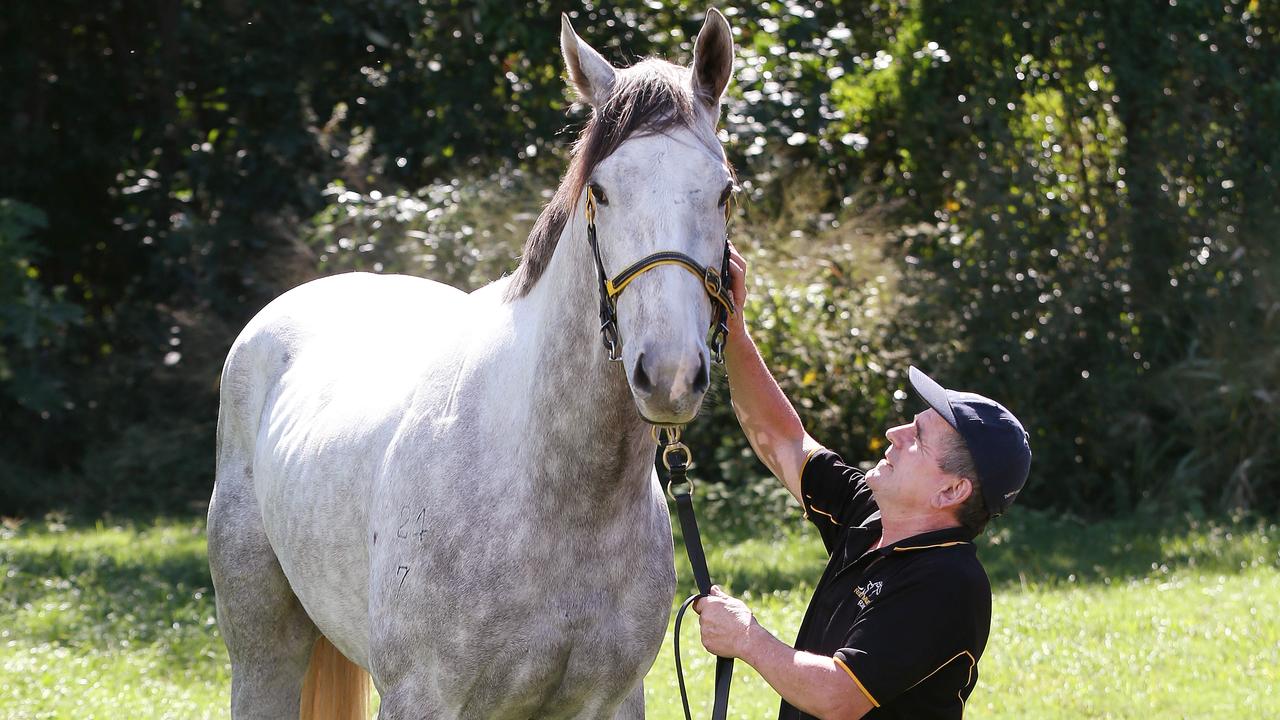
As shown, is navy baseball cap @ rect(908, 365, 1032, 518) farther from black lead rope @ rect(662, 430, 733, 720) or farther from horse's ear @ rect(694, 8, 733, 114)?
horse's ear @ rect(694, 8, 733, 114)

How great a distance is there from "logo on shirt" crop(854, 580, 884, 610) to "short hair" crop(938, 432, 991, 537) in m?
0.22

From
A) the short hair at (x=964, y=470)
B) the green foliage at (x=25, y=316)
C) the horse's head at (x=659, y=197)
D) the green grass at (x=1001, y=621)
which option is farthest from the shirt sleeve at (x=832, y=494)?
the green foliage at (x=25, y=316)

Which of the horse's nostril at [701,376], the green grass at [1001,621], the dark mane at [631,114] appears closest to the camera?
the horse's nostril at [701,376]

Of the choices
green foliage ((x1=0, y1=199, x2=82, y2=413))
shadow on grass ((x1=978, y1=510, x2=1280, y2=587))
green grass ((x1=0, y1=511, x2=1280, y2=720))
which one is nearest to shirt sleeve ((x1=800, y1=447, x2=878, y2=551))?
green grass ((x1=0, y1=511, x2=1280, y2=720))

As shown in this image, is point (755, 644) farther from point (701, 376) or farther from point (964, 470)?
point (701, 376)

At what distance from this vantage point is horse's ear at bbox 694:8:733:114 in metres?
2.55

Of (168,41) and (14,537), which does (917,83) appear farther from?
(14,537)

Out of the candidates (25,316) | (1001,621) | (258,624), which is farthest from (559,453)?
(25,316)

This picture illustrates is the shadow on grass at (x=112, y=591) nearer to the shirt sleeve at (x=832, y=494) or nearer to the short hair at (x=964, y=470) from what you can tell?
the shirt sleeve at (x=832, y=494)

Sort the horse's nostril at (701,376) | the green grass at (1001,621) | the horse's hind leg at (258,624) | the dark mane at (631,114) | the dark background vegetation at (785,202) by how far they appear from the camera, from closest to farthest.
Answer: the horse's nostril at (701,376) < the dark mane at (631,114) < the horse's hind leg at (258,624) < the green grass at (1001,621) < the dark background vegetation at (785,202)

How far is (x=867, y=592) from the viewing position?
2.65 metres

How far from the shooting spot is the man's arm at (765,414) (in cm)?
317

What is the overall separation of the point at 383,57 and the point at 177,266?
258cm

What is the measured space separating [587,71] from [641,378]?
0.72 m
